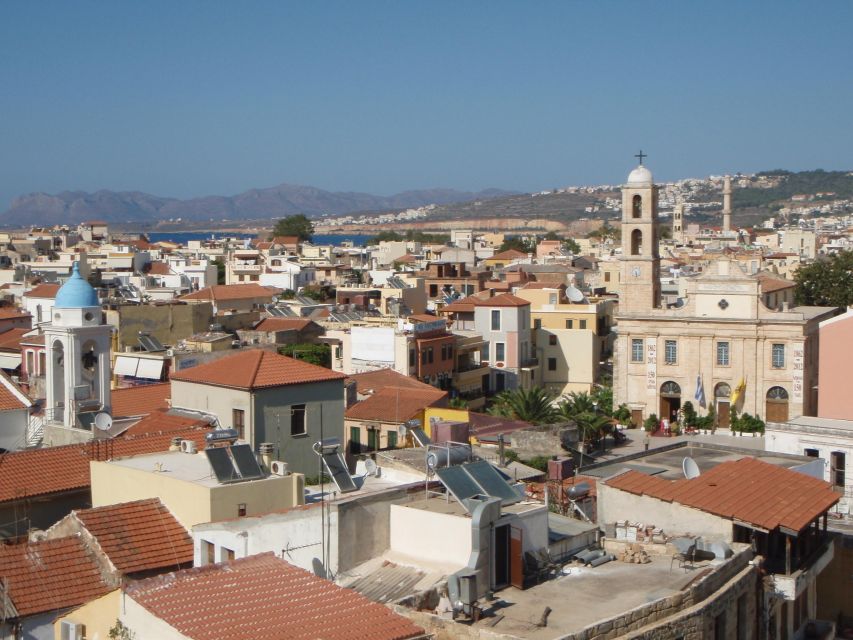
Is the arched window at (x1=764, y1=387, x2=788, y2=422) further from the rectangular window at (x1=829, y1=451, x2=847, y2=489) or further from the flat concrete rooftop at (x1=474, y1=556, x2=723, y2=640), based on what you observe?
the flat concrete rooftop at (x1=474, y1=556, x2=723, y2=640)

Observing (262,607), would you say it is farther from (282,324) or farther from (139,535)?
(282,324)

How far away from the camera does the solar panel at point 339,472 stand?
14.5m

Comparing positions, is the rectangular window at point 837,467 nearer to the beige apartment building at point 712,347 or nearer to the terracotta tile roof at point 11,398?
the terracotta tile roof at point 11,398

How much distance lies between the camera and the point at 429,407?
1244 inches

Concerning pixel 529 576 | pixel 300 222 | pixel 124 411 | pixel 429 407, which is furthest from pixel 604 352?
pixel 300 222

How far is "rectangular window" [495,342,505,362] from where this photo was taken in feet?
164

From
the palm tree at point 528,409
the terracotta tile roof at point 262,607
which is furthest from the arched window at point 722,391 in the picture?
the terracotta tile roof at point 262,607

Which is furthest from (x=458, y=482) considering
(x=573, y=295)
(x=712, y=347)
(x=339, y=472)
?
(x=573, y=295)

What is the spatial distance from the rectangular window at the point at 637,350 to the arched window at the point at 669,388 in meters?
1.34

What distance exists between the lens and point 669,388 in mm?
45812

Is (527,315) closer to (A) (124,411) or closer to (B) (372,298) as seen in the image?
(B) (372,298)

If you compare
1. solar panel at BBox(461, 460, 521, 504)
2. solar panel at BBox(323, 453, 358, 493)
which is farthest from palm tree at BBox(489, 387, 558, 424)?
solar panel at BBox(461, 460, 521, 504)

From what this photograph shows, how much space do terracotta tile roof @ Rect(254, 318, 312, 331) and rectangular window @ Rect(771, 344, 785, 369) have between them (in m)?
18.8

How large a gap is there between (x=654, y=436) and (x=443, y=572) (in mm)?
31926
